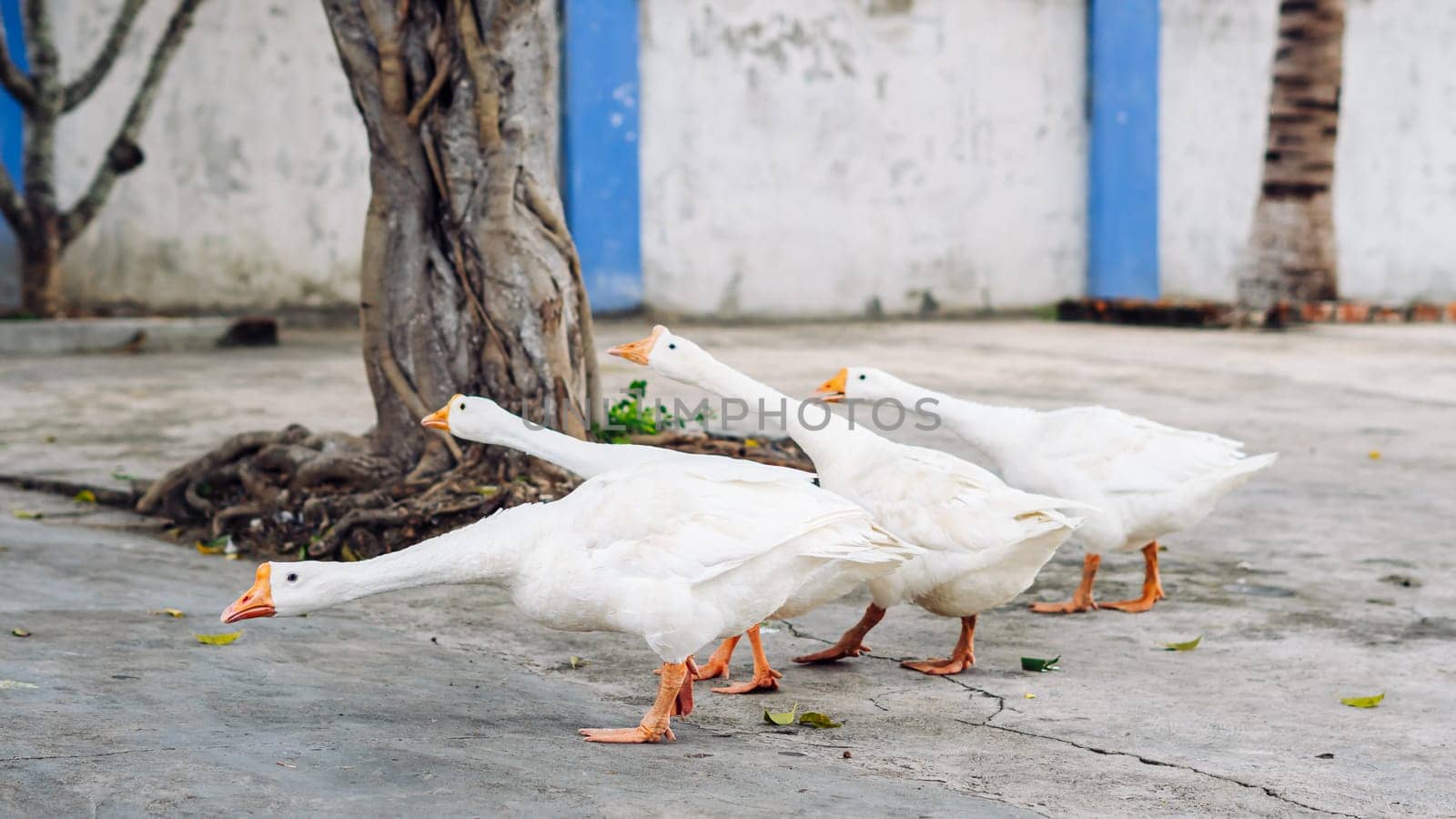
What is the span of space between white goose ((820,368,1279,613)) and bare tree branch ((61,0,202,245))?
9.57 metres

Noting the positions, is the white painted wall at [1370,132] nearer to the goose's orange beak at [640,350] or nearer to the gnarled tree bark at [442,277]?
the gnarled tree bark at [442,277]

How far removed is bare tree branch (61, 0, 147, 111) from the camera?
12.3 metres

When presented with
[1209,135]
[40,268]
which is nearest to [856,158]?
[1209,135]

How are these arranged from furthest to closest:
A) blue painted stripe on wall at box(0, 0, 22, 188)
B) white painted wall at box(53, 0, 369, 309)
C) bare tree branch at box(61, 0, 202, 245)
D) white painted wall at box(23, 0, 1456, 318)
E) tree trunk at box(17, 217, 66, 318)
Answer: white painted wall at box(23, 0, 1456, 318) < white painted wall at box(53, 0, 369, 309) < bare tree branch at box(61, 0, 202, 245) < blue painted stripe on wall at box(0, 0, 22, 188) < tree trunk at box(17, 217, 66, 318)

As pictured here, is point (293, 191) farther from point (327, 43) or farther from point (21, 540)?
point (21, 540)

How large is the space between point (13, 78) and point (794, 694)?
34.2 feet

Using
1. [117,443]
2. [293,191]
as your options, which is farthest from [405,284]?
[293,191]

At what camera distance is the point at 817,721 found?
11.9ft

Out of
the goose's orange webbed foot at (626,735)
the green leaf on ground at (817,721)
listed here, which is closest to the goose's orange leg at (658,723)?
the goose's orange webbed foot at (626,735)

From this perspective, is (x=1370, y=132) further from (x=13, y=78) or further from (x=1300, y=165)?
(x=13, y=78)

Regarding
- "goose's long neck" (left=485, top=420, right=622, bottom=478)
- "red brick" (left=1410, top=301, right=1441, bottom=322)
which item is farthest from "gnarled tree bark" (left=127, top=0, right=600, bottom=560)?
"red brick" (left=1410, top=301, right=1441, bottom=322)

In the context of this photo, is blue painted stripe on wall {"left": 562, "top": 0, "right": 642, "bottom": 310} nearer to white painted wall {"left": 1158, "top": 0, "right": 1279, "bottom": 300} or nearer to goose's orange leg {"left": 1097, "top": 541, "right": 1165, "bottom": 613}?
white painted wall {"left": 1158, "top": 0, "right": 1279, "bottom": 300}

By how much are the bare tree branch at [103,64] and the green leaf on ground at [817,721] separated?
10.7 m

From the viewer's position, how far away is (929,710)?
148 inches
